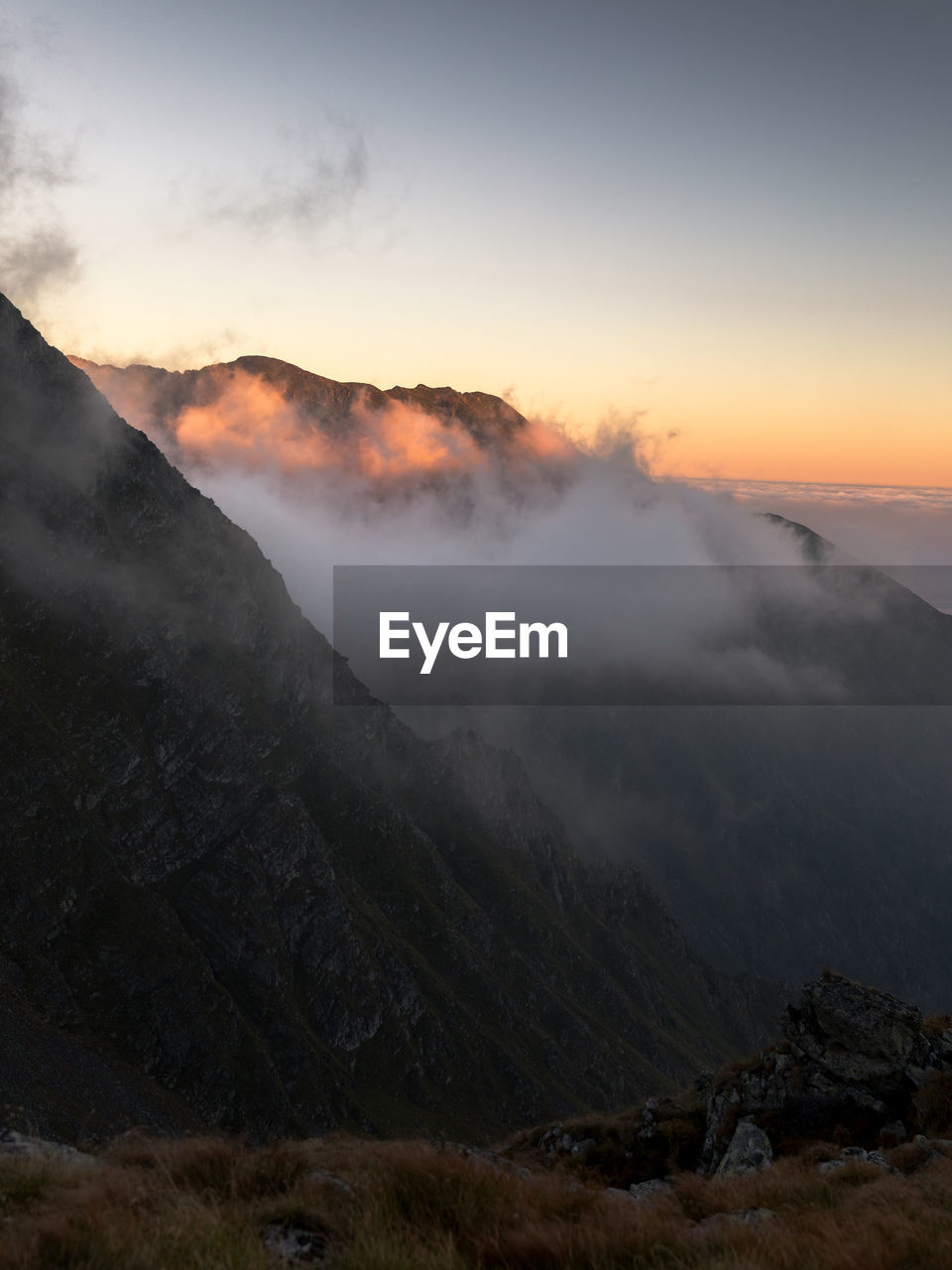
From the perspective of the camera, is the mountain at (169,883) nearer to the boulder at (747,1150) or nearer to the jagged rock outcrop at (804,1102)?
the jagged rock outcrop at (804,1102)

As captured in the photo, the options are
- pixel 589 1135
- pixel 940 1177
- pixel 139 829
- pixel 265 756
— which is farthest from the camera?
pixel 265 756

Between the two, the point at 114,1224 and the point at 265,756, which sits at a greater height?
the point at 114,1224

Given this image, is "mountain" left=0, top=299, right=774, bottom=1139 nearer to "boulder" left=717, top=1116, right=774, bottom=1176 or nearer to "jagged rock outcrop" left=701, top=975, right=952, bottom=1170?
"jagged rock outcrop" left=701, top=975, right=952, bottom=1170

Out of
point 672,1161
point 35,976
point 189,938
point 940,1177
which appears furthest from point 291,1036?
point 940,1177

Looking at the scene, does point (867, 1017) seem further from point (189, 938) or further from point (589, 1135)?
point (189, 938)

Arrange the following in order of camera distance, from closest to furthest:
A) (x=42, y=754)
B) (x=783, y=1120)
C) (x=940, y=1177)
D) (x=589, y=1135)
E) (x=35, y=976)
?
(x=940, y=1177) < (x=783, y=1120) < (x=589, y=1135) < (x=35, y=976) < (x=42, y=754)

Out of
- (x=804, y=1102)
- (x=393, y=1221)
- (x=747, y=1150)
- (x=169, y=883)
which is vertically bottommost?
(x=169, y=883)

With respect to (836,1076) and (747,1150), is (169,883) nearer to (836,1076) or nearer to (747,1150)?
(836,1076)

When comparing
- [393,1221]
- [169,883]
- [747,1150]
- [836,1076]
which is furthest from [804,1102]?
[169,883]

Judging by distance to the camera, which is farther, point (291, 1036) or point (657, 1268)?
point (291, 1036)
